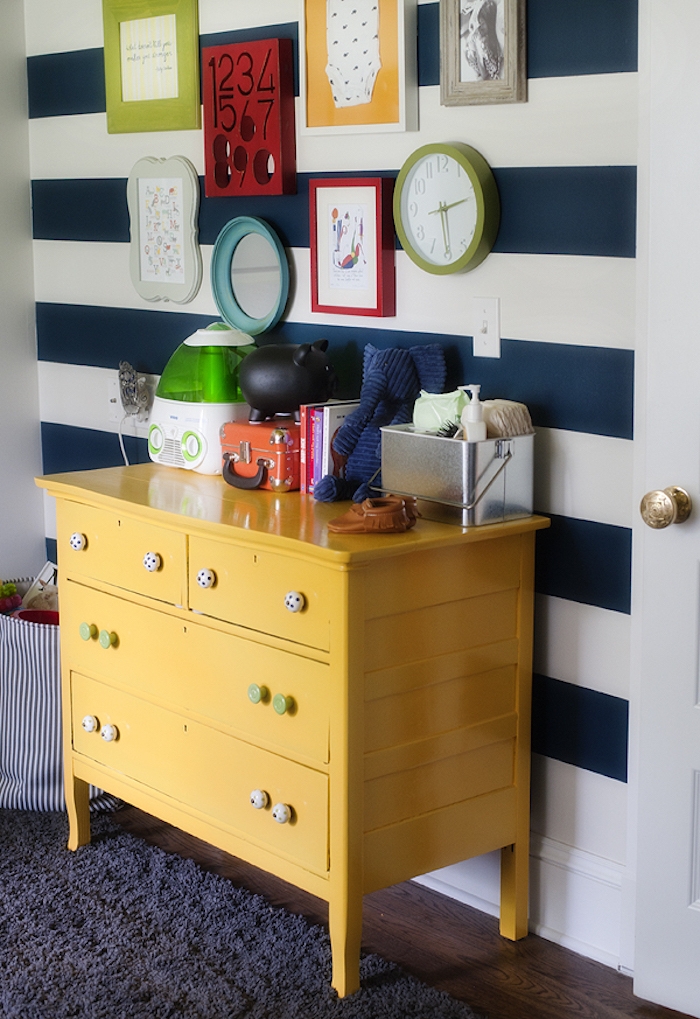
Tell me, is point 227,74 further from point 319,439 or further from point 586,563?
point 586,563

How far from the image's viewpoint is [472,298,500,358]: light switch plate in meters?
→ 2.36

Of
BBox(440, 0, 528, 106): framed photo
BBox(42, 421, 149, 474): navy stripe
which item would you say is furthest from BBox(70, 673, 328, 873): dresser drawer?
BBox(440, 0, 528, 106): framed photo

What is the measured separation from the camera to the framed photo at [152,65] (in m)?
2.89

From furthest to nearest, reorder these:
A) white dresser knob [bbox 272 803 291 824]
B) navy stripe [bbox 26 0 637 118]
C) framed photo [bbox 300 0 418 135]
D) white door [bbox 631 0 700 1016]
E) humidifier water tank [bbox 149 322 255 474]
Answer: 1. humidifier water tank [bbox 149 322 255 474]
2. framed photo [bbox 300 0 418 135]
3. white dresser knob [bbox 272 803 291 824]
4. navy stripe [bbox 26 0 637 118]
5. white door [bbox 631 0 700 1016]

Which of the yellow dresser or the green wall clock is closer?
the yellow dresser

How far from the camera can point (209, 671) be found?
2.33 m

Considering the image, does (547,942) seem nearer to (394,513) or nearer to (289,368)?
(394,513)

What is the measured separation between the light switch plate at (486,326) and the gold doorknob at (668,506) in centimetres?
47

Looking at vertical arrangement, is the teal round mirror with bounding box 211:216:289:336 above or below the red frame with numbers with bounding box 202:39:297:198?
below

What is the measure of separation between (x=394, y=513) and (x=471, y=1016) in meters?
0.87

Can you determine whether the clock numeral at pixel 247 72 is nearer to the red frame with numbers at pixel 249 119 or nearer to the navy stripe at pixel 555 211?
the red frame with numbers at pixel 249 119

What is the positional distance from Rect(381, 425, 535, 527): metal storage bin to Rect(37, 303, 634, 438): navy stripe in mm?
109

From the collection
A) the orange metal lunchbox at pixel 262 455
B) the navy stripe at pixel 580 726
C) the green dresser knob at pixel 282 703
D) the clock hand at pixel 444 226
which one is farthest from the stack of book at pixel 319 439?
the navy stripe at pixel 580 726

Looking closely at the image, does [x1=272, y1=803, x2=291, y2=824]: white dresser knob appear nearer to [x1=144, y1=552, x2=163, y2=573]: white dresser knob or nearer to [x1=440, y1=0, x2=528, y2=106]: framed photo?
[x1=144, y1=552, x2=163, y2=573]: white dresser knob
